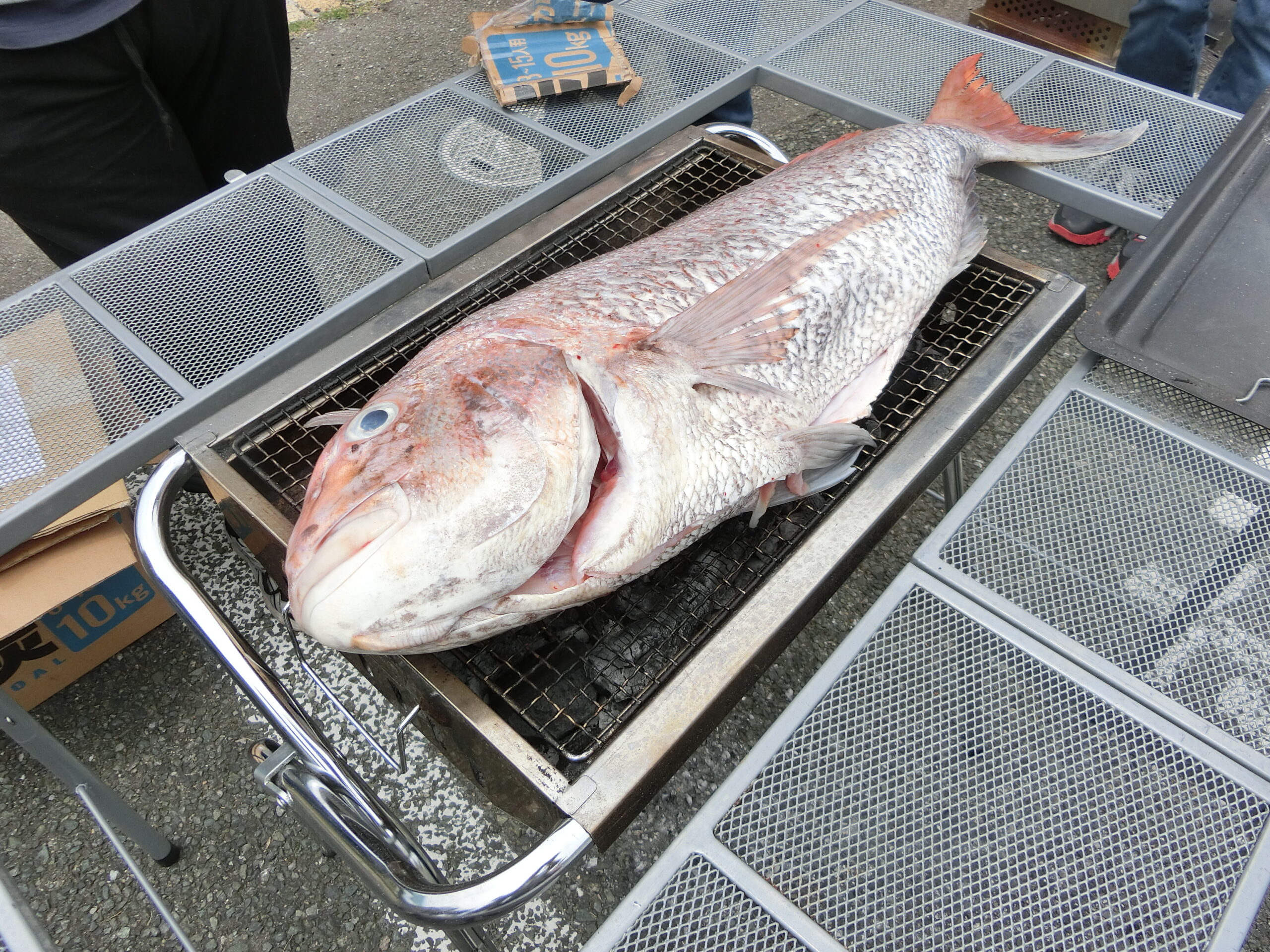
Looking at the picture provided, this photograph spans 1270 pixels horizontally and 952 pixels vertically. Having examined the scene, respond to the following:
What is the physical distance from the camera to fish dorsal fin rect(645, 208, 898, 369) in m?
1.49

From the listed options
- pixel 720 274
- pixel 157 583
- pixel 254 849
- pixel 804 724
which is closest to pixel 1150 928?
pixel 804 724

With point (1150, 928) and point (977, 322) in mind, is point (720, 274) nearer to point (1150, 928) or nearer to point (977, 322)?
point (977, 322)

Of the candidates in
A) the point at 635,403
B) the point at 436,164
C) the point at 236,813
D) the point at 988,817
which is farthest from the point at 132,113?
the point at 988,817

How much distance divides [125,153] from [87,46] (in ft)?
0.97

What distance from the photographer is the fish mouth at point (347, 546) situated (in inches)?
42.0

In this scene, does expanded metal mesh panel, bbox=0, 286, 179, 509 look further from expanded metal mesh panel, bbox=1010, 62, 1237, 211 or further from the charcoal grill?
expanded metal mesh panel, bbox=1010, 62, 1237, 211

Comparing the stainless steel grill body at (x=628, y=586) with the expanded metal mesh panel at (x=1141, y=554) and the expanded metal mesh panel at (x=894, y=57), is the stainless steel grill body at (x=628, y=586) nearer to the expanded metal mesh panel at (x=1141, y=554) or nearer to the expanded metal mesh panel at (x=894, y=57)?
the expanded metal mesh panel at (x=1141, y=554)

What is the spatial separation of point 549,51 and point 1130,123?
1812mm

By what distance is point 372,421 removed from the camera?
123 centimetres

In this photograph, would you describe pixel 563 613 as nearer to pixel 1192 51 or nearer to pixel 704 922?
pixel 704 922

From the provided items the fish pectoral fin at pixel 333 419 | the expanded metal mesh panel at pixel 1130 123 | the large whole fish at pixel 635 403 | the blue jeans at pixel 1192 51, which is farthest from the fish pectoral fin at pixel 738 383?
the blue jeans at pixel 1192 51

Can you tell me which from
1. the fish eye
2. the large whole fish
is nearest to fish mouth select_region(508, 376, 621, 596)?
the large whole fish

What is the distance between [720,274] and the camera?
1.67 metres

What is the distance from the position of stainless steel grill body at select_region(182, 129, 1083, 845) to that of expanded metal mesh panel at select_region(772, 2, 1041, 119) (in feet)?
2.53
